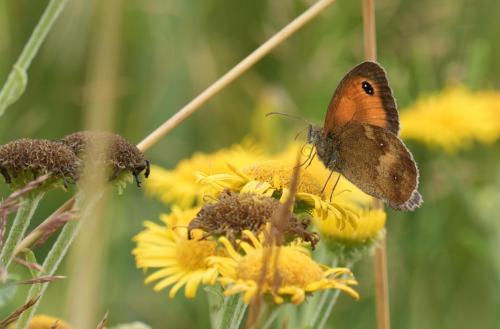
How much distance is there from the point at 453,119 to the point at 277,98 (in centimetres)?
70

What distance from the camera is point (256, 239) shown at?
4.47ft


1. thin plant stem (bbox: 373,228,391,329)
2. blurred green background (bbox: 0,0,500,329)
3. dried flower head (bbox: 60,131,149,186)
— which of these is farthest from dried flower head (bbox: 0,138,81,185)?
blurred green background (bbox: 0,0,500,329)

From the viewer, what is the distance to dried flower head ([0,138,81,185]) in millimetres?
1404

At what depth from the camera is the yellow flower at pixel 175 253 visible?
60.0 inches

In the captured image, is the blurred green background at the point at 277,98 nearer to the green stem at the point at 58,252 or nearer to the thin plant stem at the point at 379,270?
the thin plant stem at the point at 379,270

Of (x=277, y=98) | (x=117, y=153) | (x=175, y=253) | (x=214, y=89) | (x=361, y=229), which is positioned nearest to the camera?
(x=117, y=153)

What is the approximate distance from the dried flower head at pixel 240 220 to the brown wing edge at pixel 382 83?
658 millimetres

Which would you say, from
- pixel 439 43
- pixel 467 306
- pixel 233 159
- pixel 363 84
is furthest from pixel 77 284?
pixel 439 43

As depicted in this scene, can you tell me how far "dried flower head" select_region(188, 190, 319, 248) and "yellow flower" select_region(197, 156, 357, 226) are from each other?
195 mm

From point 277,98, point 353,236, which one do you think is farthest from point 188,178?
point 277,98

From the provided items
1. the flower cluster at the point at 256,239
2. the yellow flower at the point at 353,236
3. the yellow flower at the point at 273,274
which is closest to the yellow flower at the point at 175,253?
the flower cluster at the point at 256,239

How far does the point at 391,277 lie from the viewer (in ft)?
11.1

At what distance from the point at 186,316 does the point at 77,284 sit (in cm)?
204

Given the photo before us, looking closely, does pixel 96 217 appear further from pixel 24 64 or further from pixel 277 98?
pixel 277 98
